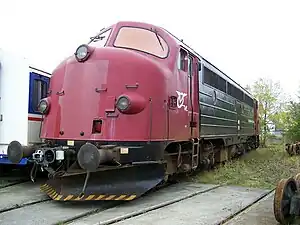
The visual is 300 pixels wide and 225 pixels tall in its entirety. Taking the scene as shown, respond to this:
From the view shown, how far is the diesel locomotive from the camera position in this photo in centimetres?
669

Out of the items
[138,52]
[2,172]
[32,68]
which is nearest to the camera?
[138,52]

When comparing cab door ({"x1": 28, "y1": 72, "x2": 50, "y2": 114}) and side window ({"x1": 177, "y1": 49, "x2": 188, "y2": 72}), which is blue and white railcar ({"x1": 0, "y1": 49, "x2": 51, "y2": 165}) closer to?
cab door ({"x1": 28, "y1": 72, "x2": 50, "y2": 114})

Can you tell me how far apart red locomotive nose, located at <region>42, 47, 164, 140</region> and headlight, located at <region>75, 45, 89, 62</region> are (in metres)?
0.07

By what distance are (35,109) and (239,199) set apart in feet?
15.4

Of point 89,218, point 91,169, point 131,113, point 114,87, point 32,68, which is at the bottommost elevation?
point 89,218

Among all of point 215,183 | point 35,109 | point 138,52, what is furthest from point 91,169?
point 215,183

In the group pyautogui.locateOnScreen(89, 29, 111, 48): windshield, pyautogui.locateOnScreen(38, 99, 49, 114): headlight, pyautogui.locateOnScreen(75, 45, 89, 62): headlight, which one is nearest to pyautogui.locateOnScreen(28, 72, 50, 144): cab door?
pyautogui.locateOnScreen(38, 99, 49, 114): headlight

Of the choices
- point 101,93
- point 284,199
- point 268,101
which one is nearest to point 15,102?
point 101,93

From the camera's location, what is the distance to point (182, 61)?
27.5 ft

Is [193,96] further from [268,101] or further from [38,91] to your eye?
[268,101]

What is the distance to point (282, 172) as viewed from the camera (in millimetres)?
11094

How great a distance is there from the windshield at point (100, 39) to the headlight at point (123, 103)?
59.5 inches

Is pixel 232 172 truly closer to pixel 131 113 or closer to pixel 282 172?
pixel 282 172

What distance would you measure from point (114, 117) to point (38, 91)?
126 inches
